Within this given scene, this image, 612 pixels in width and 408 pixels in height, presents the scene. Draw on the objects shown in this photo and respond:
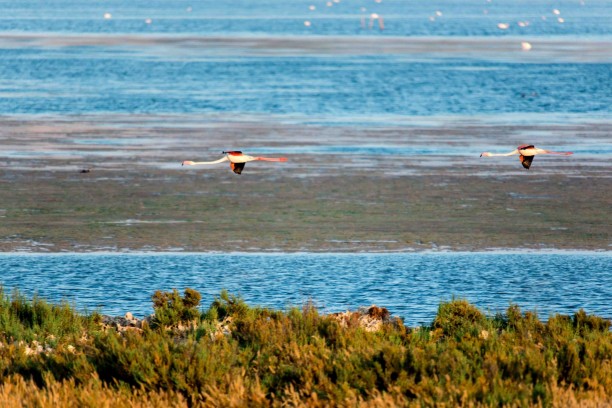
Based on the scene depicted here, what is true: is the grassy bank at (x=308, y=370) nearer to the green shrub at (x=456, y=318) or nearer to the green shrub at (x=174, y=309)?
the green shrub at (x=456, y=318)

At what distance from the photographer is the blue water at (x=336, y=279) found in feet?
59.6

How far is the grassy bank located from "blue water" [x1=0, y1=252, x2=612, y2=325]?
430cm

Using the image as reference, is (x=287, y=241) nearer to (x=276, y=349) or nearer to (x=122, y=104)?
(x=276, y=349)

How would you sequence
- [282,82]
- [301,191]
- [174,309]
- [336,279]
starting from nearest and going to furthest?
[174,309] < [336,279] < [301,191] < [282,82]

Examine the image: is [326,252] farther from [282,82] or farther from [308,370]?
[282,82]

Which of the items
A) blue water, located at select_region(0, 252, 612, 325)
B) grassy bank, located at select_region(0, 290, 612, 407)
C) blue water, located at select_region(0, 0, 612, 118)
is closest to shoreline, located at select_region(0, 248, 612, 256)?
blue water, located at select_region(0, 252, 612, 325)

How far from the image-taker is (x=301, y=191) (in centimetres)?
2883

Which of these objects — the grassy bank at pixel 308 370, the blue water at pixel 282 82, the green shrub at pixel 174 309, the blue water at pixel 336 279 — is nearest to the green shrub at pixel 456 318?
the blue water at pixel 336 279

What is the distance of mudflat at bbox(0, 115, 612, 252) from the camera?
24.0 m

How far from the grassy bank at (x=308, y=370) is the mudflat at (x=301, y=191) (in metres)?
10.2

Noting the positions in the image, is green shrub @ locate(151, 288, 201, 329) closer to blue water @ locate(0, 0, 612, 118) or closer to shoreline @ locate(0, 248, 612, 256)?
shoreline @ locate(0, 248, 612, 256)

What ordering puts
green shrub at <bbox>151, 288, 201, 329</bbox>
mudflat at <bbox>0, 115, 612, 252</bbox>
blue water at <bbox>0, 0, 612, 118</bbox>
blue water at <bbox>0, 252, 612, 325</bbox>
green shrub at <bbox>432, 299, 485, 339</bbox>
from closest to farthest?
green shrub at <bbox>432, 299, 485, 339</bbox>
green shrub at <bbox>151, 288, 201, 329</bbox>
blue water at <bbox>0, 252, 612, 325</bbox>
mudflat at <bbox>0, 115, 612, 252</bbox>
blue water at <bbox>0, 0, 612, 118</bbox>

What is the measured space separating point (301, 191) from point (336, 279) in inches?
348

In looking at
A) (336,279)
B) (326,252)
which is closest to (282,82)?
(326,252)
